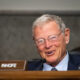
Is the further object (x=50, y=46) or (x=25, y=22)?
(x=25, y=22)

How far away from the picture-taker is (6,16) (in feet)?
9.45

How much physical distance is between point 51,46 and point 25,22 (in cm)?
176

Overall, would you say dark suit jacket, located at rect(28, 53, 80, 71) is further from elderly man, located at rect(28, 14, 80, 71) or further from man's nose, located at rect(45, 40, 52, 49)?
man's nose, located at rect(45, 40, 52, 49)

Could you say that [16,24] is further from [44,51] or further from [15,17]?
[44,51]

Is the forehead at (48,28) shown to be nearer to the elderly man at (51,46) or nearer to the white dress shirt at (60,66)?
the elderly man at (51,46)

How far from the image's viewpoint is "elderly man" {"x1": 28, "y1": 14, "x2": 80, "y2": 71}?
1169 millimetres

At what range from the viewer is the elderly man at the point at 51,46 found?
1.17 metres

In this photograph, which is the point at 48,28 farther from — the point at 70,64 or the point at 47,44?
the point at 70,64

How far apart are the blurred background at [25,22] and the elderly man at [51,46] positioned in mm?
1586

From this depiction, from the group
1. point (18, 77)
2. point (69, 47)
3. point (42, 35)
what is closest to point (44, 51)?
point (42, 35)

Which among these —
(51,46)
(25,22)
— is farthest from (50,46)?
(25,22)

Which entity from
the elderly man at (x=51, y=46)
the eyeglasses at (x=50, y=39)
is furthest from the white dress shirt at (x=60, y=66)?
the eyeglasses at (x=50, y=39)

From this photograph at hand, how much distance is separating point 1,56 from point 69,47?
2.90ft

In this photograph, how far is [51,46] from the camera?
118 cm
